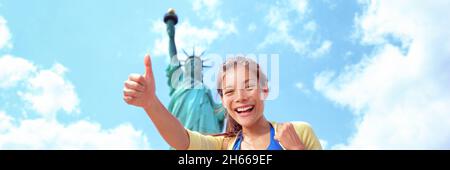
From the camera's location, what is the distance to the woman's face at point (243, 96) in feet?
6.66

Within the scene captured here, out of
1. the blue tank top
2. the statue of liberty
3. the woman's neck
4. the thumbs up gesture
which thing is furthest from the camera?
the statue of liberty

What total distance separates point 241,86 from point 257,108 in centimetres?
12

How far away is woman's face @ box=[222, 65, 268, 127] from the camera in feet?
6.66

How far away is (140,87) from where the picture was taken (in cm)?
171

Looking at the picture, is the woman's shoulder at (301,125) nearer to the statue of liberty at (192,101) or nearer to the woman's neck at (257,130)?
the woman's neck at (257,130)

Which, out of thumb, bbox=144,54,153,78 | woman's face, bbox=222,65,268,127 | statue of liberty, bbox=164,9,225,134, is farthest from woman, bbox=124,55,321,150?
statue of liberty, bbox=164,9,225,134

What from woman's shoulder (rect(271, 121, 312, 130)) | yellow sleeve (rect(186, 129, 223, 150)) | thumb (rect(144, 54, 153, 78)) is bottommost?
yellow sleeve (rect(186, 129, 223, 150))

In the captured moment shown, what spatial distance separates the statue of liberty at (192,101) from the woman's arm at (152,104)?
21.4 ft

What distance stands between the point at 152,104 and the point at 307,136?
0.69 metres

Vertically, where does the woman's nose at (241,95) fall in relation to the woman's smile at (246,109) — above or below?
above

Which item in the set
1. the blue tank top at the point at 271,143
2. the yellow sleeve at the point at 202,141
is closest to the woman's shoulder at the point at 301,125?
the blue tank top at the point at 271,143

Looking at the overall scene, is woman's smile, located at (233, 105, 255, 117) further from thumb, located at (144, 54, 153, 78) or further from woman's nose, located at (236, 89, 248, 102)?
thumb, located at (144, 54, 153, 78)

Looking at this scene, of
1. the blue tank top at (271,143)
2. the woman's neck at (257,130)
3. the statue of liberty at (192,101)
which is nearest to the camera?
the blue tank top at (271,143)
